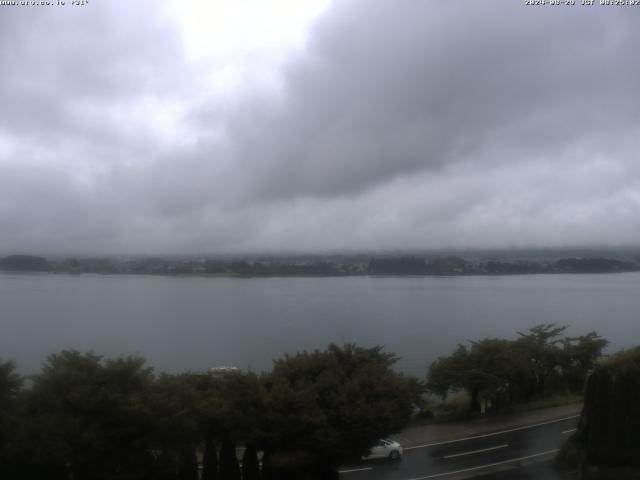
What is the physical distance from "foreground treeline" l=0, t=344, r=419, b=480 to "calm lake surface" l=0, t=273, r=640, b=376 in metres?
21.3

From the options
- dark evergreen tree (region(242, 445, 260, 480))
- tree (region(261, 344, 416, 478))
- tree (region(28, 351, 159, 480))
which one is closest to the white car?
tree (region(261, 344, 416, 478))

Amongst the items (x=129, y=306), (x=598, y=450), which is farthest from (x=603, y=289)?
(x=598, y=450)

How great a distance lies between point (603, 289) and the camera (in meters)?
99.2

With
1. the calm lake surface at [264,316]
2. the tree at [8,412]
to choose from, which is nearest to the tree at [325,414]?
the tree at [8,412]

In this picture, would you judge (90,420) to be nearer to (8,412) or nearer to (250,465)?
(8,412)

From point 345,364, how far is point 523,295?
79.3m

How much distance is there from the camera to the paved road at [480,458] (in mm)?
15164

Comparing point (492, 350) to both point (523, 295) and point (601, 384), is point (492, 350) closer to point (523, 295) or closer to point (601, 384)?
point (601, 384)

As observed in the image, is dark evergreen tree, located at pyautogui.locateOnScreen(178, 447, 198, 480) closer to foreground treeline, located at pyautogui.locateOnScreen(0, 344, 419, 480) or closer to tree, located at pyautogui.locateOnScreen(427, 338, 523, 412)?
foreground treeline, located at pyautogui.locateOnScreen(0, 344, 419, 480)

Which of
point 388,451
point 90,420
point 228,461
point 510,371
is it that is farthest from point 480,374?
point 90,420

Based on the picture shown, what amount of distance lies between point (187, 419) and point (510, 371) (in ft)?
49.5

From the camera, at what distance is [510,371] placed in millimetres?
23125

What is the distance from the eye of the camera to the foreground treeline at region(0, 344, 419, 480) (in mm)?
11078

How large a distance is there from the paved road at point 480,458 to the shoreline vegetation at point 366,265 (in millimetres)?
75518
